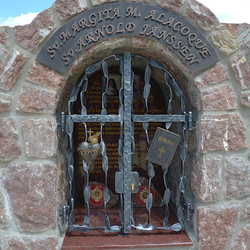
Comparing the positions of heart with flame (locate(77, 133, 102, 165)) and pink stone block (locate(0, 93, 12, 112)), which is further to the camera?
heart with flame (locate(77, 133, 102, 165))

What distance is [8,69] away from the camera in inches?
71.6

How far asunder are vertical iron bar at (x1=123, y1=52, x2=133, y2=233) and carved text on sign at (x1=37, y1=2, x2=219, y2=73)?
26 centimetres

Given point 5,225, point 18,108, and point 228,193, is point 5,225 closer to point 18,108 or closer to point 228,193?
point 18,108

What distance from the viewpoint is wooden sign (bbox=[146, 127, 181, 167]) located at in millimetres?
2033

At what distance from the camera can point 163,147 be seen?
2.05 meters

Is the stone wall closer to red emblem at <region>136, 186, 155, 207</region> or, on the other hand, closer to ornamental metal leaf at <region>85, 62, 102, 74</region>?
ornamental metal leaf at <region>85, 62, 102, 74</region>

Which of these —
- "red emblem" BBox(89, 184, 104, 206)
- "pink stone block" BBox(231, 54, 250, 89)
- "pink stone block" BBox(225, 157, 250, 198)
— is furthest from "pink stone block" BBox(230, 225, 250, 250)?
"red emblem" BBox(89, 184, 104, 206)

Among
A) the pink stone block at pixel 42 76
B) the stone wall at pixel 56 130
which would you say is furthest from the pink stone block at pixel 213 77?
the pink stone block at pixel 42 76

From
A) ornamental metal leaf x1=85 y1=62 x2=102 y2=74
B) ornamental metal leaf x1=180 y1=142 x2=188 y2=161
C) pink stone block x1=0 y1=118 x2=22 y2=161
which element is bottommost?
ornamental metal leaf x1=180 y1=142 x2=188 y2=161

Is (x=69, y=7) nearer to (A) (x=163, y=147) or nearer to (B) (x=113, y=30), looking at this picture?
(B) (x=113, y=30)

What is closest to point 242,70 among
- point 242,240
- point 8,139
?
point 242,240

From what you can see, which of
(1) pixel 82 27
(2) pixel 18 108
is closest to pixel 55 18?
(1) pixel 82 27

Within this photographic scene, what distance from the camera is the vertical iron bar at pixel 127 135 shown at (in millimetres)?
2008

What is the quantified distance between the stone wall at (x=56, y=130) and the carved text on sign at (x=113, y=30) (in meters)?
0.05
